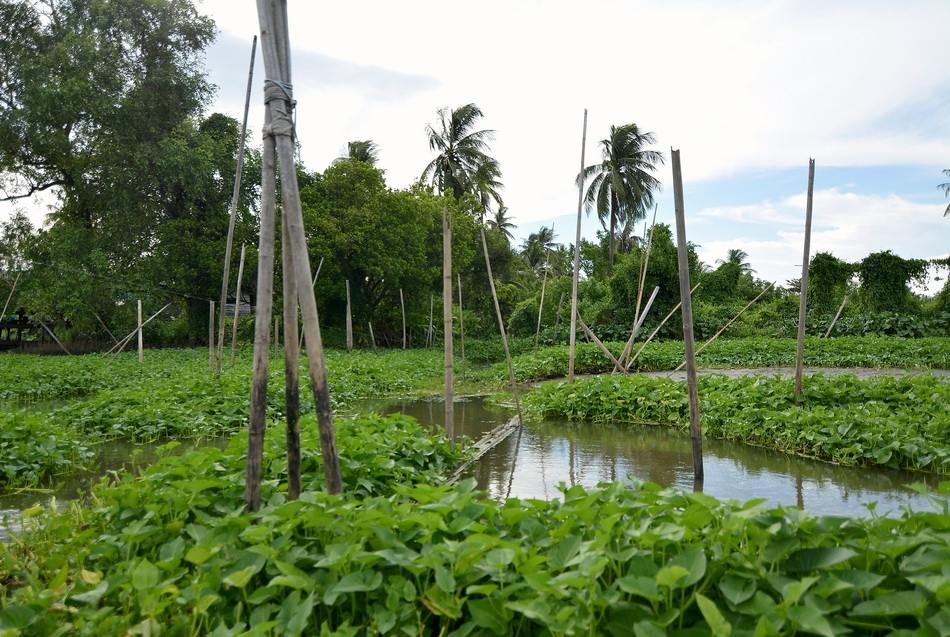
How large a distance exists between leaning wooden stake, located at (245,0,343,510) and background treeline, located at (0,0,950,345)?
616 inches

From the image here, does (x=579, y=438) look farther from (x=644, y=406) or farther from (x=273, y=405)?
(x=273, y=405)

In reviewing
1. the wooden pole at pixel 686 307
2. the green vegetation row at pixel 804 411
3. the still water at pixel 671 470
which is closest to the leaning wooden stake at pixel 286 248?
the still water at pixel 671 470

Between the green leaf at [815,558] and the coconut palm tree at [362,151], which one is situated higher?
Answer: the coconut palm tree at [362,151]

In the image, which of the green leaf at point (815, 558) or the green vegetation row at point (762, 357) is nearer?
the green leaf at point (815, 558)

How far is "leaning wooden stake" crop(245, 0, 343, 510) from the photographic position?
3.45 meters

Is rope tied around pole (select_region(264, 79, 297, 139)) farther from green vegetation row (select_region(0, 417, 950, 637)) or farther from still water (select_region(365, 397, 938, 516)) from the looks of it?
still water (select_region(365, 397, 938, 516))

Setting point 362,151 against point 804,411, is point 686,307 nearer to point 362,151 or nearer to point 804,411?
point 804,411

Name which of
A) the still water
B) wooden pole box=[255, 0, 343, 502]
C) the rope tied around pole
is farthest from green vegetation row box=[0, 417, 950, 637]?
the rope tied around pole

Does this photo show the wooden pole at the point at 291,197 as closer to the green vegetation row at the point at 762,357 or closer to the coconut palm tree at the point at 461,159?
the green vegetation row at the point at 762,357

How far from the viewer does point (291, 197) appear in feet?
11.7

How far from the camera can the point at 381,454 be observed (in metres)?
4.58

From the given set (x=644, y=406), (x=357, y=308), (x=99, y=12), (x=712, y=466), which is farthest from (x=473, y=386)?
(x=99, y=12)

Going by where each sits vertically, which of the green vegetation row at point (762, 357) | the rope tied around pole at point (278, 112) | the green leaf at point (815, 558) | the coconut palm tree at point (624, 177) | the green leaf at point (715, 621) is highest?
the coconut palm tree at point (624, 177)

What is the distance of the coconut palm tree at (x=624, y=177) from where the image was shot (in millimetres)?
28859
